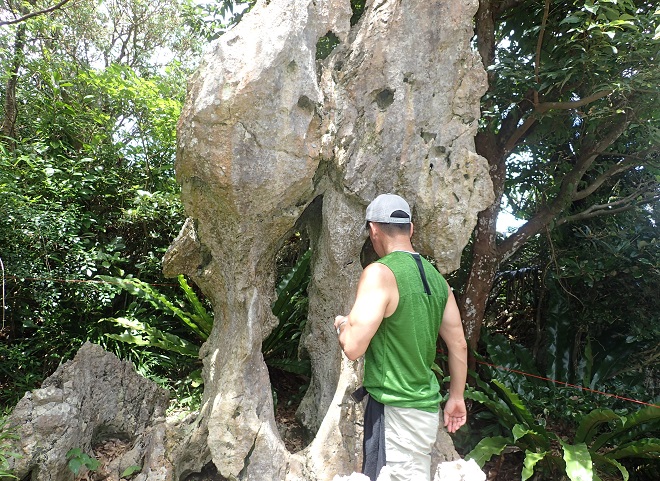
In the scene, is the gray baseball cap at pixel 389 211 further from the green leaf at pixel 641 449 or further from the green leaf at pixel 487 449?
the green leaf at pixel 641 449

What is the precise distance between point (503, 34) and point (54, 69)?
4.79 metres

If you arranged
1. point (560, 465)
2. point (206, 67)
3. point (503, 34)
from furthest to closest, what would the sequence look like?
point (503, 34) < point (560, 465) < point (206, 67)

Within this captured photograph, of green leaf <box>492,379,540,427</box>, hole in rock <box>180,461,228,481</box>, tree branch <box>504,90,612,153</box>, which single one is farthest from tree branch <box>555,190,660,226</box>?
hole in rock <box>180,461,228,481</box>

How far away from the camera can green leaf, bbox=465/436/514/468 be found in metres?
3.83

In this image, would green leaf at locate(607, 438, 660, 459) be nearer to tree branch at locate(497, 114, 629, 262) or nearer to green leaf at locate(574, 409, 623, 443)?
green leaf at locate(574, 409, 623, 443)

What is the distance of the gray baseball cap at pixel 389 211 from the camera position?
2.38 m

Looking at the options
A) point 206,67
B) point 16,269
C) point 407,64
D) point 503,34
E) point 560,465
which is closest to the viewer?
point 206,67

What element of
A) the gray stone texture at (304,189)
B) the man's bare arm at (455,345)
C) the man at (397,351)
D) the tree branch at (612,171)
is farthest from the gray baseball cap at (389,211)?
the tree branch at (612,171)

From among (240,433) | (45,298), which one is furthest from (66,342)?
(240,433)

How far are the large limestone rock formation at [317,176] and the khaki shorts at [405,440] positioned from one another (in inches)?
32.9

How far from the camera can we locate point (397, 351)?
2273 millimetres

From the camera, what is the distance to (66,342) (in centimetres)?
493

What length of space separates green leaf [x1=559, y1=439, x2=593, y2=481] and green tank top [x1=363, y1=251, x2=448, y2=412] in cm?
177

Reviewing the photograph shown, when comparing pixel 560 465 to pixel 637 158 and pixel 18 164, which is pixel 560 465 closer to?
pixel 637 158
